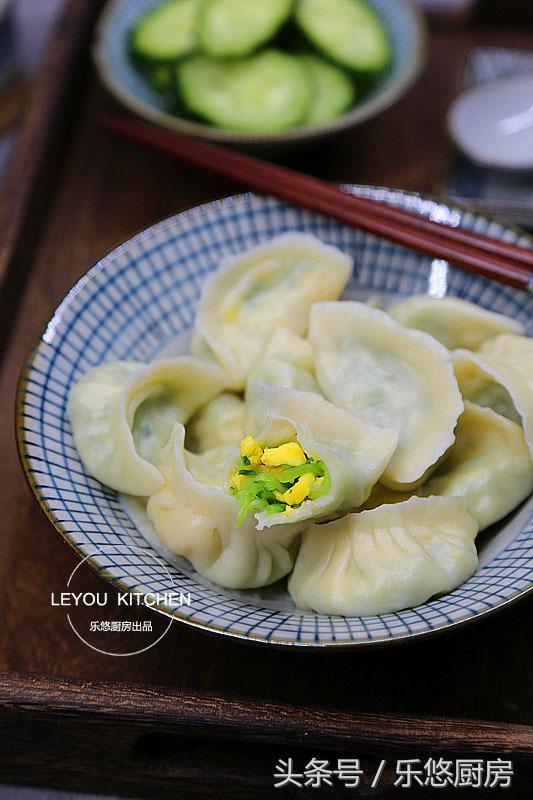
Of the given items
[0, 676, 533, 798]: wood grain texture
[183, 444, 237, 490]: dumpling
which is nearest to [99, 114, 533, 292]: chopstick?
[183, 444, 237, 490]: dumpling

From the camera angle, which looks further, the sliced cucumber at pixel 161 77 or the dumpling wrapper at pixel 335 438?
the sliced cucumber at pixel 161 77

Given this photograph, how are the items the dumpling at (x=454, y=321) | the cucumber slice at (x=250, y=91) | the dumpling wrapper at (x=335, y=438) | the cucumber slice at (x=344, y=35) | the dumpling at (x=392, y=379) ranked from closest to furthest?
1. the dumpling wrapper at (x=335, y=438)
2. the dumpling at (x=392, y=379)
3. the dumpling at (x=454, y=321)
4. the cucumber slice at (x=250, y=91)
5. the cucumber slice at (x=344, y=35)

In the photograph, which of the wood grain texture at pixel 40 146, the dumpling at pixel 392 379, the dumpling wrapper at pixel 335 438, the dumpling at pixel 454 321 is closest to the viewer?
the dumpling wrapper at pixel 335 438

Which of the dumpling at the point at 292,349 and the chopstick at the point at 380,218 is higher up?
the chopstick at the point at 380,218

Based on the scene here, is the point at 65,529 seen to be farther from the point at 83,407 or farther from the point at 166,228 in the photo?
the point at 166,228

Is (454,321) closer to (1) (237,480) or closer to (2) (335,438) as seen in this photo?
(2) (335,438)

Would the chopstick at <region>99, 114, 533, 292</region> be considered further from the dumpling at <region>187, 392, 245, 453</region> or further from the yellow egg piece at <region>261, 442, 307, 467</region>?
the yellow egg piece at <region>261, 442, 307, 467</region>

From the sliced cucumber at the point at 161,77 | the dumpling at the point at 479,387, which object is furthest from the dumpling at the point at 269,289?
the sliced cucumber at the point at 161,77

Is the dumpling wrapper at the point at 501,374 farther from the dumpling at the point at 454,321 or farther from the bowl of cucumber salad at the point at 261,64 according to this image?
the bowl of cucumber salad at the point at 261,64
